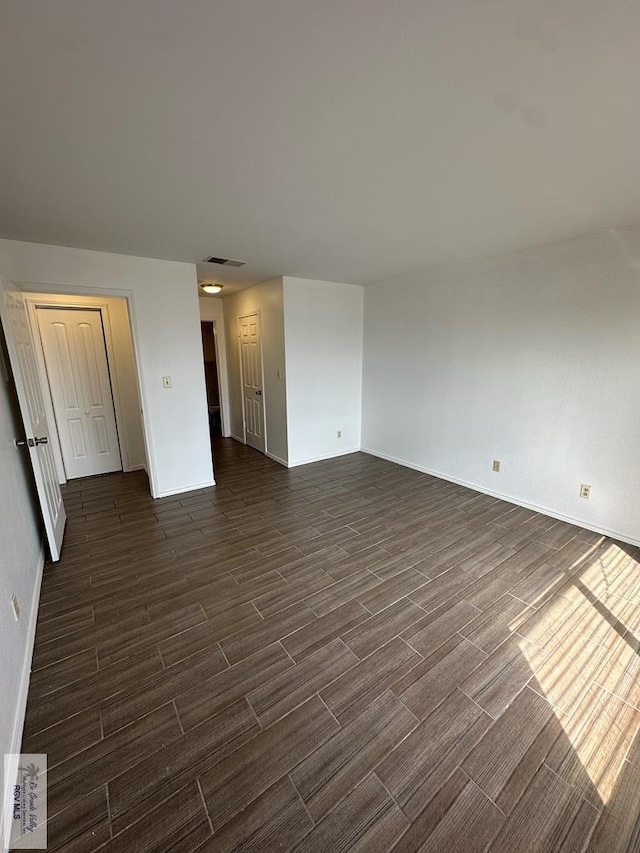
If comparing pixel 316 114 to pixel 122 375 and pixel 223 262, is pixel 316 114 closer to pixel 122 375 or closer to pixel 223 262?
pixel 223 262

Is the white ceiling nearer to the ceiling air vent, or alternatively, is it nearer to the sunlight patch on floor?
the ceiling air vent

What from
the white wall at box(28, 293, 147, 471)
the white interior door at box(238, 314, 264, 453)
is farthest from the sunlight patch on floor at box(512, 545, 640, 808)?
the white wall at box(28, 293, 147, 471)

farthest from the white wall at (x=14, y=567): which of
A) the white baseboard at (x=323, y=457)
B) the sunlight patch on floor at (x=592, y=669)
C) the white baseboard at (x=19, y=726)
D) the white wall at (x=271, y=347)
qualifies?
the white baseboard at (x=323, y=457)

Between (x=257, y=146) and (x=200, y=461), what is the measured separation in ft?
10.5

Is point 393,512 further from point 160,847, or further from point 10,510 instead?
point 10,510

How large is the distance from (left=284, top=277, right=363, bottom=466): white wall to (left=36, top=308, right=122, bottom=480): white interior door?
7.66ft

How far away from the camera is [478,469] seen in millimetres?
3820

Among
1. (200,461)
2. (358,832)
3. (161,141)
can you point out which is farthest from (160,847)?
(200,461)

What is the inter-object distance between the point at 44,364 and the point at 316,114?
162 inches

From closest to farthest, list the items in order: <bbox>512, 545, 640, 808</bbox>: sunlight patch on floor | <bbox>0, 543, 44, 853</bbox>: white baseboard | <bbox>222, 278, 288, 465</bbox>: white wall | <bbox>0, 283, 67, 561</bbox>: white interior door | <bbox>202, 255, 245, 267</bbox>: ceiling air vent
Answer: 1. <bbox>0, 543, 44, 853</bbox>: white baseboard
2. <bbox>512, 545, 640, 808</bbox>: sunlight patch on floor
3. <bbox>0, 283, 67, 561</bbox>: white interior door
4. <bbox>202, 255, 245, 267</bbox>: ceiling air vent
5. <bbox>222, 278, 288, 465</bbox>: white wall
